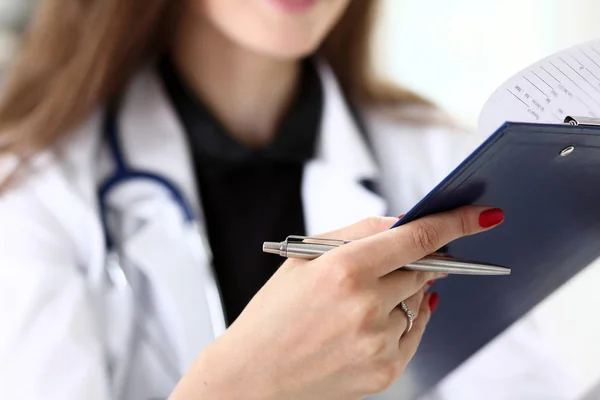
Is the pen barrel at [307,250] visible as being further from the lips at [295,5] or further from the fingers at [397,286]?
the lips at [295,5]

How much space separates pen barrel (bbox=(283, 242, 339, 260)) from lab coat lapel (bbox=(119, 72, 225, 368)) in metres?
0.26

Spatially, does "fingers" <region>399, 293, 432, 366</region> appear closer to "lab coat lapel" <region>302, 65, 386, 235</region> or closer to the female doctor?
the female doctor

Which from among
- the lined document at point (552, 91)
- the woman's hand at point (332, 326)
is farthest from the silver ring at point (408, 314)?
the lined document at point (552, 91)

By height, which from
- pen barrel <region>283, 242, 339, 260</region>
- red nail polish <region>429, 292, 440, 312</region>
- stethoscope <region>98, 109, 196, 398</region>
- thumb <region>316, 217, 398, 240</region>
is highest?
pen barrel <region>283, 242, 339, 260</region>

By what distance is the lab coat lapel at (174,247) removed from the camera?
1.96 ft

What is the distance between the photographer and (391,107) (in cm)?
87

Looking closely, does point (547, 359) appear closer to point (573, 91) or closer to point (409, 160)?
point (409, 160)

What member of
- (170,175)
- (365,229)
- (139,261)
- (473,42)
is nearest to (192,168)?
(170,175)

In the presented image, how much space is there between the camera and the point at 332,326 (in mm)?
339

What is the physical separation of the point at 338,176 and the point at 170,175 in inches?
8.0

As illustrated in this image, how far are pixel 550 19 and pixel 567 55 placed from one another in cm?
88

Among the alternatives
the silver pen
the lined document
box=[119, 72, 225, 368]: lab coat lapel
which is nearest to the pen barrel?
the silver pen

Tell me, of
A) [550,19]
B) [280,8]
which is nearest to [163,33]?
[280,8]

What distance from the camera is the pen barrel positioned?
341 mm
